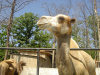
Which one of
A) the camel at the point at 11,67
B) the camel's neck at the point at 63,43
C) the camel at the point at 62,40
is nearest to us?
the camel at the point at 62,40

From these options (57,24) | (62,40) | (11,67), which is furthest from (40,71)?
(57,24)

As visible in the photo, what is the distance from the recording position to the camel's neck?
3.14 meters

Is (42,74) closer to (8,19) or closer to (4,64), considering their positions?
(4,64)

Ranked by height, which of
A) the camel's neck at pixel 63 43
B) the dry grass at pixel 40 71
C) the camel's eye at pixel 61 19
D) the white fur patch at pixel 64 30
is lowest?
the dry grass at pixel 40 71

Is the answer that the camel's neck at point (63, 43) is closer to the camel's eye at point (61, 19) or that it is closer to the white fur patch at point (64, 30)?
the white fur patch at point (64, 30)

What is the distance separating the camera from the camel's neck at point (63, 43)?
3.14 meters

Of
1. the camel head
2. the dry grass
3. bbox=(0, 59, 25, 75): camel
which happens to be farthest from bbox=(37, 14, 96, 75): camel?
bbox=(0, 59, 25, 75): camel

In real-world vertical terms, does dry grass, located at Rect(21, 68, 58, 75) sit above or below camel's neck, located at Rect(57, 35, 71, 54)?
below

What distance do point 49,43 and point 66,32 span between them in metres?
28.4

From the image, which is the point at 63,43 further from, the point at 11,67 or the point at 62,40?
the point at 11,67

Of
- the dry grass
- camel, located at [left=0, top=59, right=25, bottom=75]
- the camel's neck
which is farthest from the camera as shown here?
camel, located at [left=0, top=59, right=25, bottom=75]

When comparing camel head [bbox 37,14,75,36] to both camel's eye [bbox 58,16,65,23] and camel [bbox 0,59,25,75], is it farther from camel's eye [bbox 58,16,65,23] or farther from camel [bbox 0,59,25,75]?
camel [bbox 0,59,25,75]

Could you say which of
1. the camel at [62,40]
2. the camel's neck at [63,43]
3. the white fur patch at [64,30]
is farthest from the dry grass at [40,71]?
the white fur patch at [64,30]

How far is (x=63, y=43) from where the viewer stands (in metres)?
3.20
